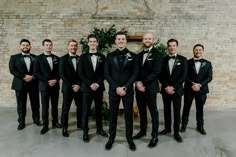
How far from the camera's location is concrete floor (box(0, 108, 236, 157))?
465 centimetres

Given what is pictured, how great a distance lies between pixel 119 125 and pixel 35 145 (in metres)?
1.80

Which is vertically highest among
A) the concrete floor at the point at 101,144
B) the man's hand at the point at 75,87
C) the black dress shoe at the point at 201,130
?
the man's hand at the point at 75,87

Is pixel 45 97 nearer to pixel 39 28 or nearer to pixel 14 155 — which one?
pixel 14 155

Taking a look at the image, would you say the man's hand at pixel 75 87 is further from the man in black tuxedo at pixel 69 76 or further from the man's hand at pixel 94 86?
the man's hand at pixel 94 86

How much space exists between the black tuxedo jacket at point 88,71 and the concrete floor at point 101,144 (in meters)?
0.96

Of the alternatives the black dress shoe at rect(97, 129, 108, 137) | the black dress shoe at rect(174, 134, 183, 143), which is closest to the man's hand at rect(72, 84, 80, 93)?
the black dress shoe at rect(97, 129, 108, 137)

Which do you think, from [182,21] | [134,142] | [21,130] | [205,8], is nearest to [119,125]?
[134,142]

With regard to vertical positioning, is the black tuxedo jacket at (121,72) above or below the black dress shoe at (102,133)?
above

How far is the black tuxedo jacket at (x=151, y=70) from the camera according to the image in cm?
488

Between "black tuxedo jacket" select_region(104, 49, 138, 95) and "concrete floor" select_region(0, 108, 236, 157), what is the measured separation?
97 centimetres

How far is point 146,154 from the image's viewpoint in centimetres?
463

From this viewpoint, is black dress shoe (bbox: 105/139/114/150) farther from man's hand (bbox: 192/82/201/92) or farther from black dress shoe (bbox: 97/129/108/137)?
man's hand (bbox: 192/82/201/92)

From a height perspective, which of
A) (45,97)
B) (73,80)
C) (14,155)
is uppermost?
(73,80)

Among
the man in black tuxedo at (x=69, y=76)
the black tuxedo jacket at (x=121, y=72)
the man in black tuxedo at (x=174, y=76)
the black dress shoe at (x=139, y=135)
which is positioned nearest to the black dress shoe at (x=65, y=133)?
the man in black tuxedo at (x=69, y=76)
